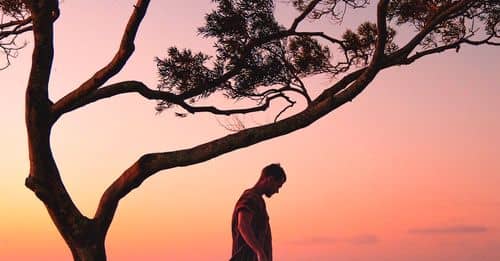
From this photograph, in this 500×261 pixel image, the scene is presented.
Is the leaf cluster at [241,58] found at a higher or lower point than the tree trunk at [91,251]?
higher

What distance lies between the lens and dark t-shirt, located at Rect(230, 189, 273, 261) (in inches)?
286

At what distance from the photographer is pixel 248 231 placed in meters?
7.23

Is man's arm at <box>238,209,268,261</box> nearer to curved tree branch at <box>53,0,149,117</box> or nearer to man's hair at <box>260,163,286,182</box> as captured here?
man's hair at <box>260,163,286,182</box>

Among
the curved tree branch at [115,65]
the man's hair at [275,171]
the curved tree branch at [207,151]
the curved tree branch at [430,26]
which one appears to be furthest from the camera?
the curved tree branch at [430,26]

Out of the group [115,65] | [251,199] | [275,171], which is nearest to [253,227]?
[251,199]

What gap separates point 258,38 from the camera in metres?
10.4

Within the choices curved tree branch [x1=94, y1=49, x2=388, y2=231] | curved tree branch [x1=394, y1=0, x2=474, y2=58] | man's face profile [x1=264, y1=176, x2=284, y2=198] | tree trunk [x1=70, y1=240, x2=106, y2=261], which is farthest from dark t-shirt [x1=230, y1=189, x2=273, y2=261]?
curved tree branch [x1=394, y1=0, x2=474, y2=58]

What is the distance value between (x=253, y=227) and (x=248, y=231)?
0.50 feet

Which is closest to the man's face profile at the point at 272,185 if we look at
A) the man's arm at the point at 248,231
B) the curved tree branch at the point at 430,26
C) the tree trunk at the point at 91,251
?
the man's arm at the point at 248,231

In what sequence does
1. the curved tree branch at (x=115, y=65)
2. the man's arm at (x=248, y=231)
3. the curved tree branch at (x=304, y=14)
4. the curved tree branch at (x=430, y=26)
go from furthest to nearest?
the curved tree branch at (x=304, y=14)
the curved tree branch at (x=430, y=26)
the curved tree branch at (x=115, y=65)
the man's arm at (x=248, y=231)

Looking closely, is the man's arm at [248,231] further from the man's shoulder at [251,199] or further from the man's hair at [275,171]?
the man's hair at [275,171]

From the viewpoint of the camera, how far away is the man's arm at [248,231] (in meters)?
7.21

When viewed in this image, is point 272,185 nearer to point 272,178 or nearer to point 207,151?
point 272,178

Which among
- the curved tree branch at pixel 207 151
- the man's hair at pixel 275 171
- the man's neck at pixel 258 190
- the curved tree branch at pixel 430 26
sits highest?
the curved tree branch at pixel 430 26
